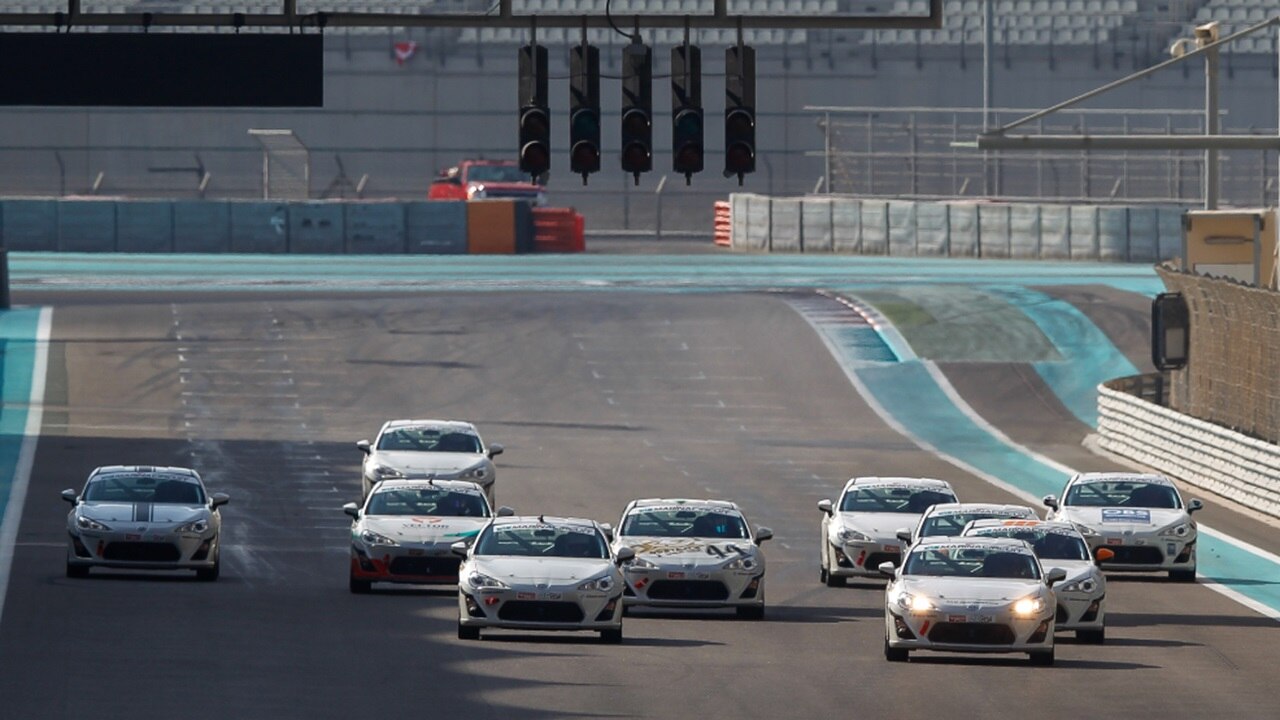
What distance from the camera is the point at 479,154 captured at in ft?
252

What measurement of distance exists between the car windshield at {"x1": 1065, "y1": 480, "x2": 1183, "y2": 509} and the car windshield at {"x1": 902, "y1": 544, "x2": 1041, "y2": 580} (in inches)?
279

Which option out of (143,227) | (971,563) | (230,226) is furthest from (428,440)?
(143,227)

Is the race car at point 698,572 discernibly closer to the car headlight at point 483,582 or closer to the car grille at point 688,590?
the car grille at point 688,590

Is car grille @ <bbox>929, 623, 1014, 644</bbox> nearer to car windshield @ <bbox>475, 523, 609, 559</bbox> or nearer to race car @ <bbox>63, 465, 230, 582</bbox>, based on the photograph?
car windshield @ <bbox>475, 523, 609, 559</bbox>

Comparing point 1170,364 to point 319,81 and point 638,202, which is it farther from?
point 638,202

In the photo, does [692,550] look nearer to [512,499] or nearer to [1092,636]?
[1092,636]

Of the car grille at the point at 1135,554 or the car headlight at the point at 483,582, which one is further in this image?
the car grille at the point at 1135,554

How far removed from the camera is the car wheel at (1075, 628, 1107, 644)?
2106cm

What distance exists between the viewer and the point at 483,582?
20344 mm

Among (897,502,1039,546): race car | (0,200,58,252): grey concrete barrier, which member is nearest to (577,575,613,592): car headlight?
(897,502,1039,546): race car

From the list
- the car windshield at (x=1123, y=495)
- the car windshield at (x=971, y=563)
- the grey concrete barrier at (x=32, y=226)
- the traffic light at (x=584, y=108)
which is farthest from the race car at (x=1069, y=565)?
the grey concrete barrier at (x=32, y=226)

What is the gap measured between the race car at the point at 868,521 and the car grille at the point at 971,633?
5.86 meters

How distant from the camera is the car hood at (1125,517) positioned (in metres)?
26.5

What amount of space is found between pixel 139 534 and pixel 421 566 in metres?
3.03
